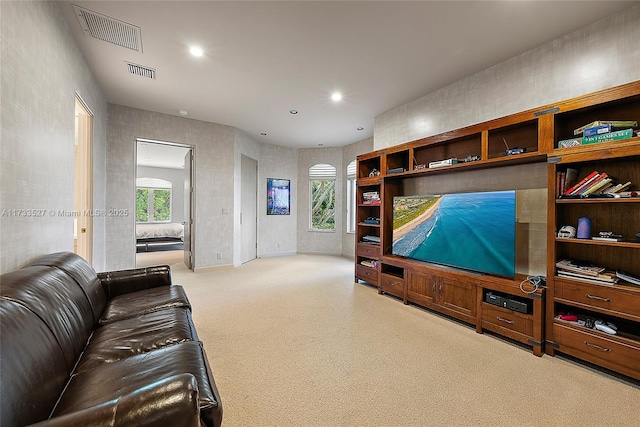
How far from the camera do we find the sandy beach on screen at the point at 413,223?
3.34 meters

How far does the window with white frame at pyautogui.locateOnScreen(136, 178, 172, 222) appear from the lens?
9547 mm

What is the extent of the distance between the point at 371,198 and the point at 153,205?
8.52 m

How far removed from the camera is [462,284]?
9.41ft

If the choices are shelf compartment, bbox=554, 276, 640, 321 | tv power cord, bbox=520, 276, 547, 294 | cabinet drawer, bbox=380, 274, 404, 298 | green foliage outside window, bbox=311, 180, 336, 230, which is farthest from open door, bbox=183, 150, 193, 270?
shelf compartment, bbox=554, 276, 640, 321

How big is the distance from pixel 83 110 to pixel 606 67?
5231 mm

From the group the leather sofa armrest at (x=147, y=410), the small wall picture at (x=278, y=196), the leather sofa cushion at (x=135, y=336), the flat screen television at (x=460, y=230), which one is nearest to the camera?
the leather sofa armrest at (x=147, y=410)

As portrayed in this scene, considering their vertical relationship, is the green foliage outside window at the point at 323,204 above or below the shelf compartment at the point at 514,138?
below

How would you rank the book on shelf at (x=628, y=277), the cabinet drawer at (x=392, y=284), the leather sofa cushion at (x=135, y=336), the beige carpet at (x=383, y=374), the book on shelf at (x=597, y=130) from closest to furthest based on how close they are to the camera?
the leather sofa cushion at (x=135, y=336) → the beige carpet at (x=383, y=374) → the book on shelf at (x=628, y=277) → the book on shelf at (x=597, y=130) → the cabinet drawer at (x=392, y=284)

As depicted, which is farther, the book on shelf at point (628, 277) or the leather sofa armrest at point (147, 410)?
the book on shelf at point (628, 277)

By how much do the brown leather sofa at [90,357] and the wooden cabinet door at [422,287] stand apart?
100 inches

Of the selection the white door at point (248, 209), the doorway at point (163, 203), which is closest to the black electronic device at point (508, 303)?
the white door at point (248, 209)

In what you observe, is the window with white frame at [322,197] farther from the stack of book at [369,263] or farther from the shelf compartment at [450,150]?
the shelf compartment at [450,150]

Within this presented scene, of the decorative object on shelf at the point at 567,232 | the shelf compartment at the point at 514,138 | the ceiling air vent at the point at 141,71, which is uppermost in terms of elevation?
the ceiling air vent at the point at 141,71

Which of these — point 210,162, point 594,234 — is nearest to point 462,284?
point 594,234
